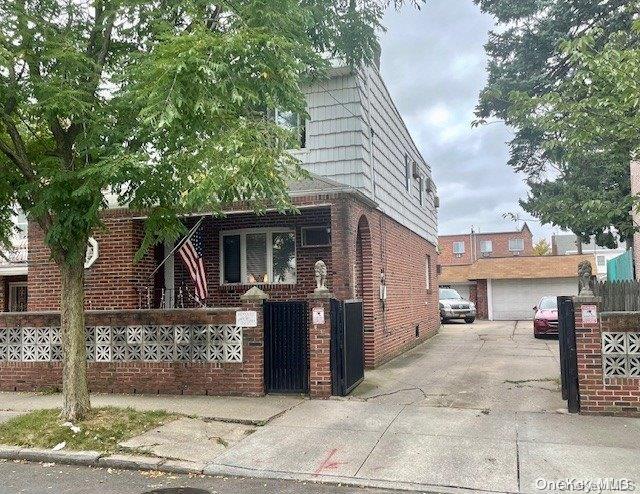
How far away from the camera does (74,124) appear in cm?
762

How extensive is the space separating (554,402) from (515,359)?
16.6 ft

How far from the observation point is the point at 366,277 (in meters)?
12.3

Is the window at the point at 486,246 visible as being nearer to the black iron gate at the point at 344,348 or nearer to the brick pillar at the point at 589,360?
the black iron gate at the point at 344,348

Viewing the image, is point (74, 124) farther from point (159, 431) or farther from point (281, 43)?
point (159, 431)

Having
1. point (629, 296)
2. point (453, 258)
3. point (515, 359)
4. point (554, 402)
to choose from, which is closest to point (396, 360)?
point (515, 359)

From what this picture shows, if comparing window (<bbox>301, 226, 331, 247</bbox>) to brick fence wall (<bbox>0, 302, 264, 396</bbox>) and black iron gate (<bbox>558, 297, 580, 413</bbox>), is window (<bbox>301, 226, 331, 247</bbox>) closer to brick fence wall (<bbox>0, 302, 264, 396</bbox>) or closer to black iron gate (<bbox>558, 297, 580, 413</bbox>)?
brick fence wall (<bbox>0, 302, 264, 396</bbox>)

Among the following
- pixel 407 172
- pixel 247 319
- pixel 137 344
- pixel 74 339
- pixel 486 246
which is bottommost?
pixel 137 344

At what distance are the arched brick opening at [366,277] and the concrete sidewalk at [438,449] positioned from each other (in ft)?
11.7

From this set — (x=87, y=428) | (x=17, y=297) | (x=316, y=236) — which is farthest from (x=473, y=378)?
(x=17, y=297)

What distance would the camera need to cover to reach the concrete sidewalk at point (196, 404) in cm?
811

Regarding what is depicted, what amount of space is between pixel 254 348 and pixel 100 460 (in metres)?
3.34

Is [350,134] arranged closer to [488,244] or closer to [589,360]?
[589,360]

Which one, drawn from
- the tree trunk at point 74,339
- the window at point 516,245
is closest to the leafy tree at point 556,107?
the tree trunk at point 74,339

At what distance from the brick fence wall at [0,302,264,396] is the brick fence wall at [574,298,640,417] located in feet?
15.9
